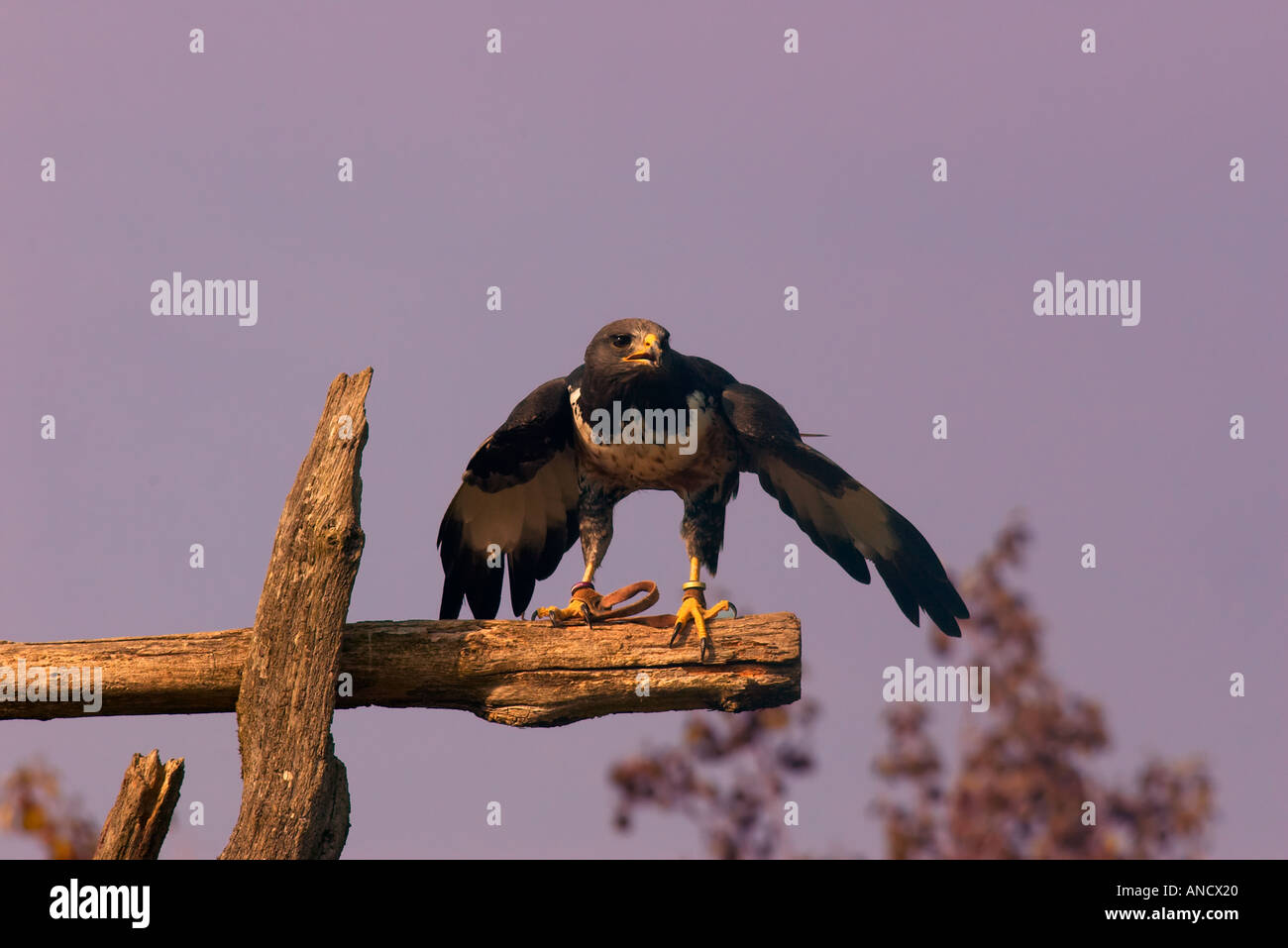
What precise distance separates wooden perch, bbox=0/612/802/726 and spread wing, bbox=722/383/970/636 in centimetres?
101

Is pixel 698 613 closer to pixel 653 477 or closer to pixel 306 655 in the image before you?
pixel 653 477

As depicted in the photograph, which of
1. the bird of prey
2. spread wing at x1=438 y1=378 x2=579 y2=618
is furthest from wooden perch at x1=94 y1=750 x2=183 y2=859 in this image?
spread wing at x1=438 y1=378 x2=579 y2=618

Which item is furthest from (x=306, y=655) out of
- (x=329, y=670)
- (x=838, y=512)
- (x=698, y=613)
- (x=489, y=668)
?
(x=838, y=512)

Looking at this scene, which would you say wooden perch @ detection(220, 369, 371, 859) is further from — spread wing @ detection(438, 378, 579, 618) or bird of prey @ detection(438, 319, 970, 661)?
spread wing @ detection(438, 378, 579, 618)

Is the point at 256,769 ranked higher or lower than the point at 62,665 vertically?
lower

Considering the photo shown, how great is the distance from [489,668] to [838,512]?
2262 millimetres

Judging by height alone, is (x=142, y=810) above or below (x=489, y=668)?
below

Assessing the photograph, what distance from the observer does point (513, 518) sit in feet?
28.0

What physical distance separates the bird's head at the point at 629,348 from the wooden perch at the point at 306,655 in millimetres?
1416

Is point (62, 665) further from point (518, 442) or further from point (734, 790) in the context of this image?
point (734, 790)

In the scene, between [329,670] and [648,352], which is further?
[648,352]
